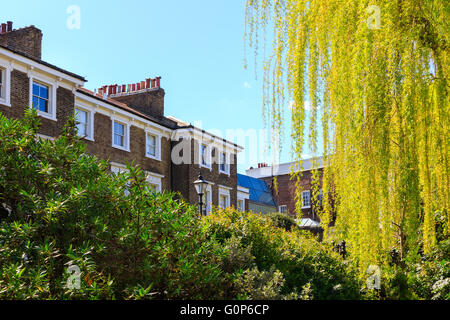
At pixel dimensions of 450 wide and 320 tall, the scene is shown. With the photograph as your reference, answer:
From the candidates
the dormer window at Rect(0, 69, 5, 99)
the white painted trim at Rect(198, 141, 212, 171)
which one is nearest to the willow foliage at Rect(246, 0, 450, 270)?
the dormer window at Rect(0, 69, 5, 99)

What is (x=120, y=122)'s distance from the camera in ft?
84.9

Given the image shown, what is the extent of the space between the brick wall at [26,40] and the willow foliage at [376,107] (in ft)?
54.9

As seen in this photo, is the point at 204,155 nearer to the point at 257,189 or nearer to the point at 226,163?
the point at 226,163

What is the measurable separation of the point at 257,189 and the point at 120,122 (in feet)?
73.9

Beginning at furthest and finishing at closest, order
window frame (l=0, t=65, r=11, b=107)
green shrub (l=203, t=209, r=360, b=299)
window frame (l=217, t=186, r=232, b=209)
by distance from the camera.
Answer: window frame (l=217, t=186, r=232, b=209) < window frame (l=0, t=65, r=11, b=107) < green shrub (l=203, t=209, r=360, b=299)

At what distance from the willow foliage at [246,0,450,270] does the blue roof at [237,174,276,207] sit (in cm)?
3683

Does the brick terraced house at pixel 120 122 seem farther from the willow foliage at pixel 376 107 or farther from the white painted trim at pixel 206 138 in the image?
the willow foliage at pixel 376 107

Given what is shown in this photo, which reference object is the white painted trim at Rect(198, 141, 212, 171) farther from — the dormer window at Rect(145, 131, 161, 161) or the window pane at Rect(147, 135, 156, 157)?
the window pane at Rect(147, 135, 156, 157)

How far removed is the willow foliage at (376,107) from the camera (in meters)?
6.31

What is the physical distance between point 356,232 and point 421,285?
365 centimetres

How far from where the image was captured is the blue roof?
4481cm

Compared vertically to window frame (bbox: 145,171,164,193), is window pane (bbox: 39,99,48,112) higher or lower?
higher

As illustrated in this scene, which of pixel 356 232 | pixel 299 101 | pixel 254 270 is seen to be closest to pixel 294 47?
pixel 299 101
